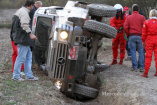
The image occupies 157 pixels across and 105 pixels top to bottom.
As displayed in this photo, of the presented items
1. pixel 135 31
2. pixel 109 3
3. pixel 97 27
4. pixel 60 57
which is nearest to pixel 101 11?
pixel 97 27

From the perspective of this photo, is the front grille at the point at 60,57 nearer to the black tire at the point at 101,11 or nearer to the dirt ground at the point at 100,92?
the dirt ground at the point at 100,92

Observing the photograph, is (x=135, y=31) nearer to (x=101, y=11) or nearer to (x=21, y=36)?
(x=101, y=11)

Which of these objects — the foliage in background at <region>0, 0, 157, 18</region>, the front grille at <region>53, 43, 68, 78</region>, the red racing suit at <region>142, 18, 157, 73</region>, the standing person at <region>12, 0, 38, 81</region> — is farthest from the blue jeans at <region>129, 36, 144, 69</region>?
the foliage in background at <region>0, 0, 157, 18</region>

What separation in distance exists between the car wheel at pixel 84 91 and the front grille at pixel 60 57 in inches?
18.5

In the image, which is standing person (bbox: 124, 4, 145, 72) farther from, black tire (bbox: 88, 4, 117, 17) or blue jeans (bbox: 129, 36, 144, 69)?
black tire (bbox: 88, 4, 117, 17)

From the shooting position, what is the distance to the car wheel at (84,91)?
670 cm

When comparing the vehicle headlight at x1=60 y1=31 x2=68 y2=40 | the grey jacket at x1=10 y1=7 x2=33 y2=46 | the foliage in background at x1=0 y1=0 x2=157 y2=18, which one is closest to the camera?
the vehicle headlight at x1=60 y1=31 x2=68 y2=40

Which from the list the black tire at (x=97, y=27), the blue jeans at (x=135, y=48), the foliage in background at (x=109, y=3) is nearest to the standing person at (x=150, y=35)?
the blue jeans at (x=135, y=48)

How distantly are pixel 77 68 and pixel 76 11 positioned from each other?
1.69m

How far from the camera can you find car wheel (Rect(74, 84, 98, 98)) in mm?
6703

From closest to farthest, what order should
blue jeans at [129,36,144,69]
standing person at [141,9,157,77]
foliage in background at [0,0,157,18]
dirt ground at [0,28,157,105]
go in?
dirt ground at [0,28,157,105] < standing person at [141,9,157,77] < blue jeans at [129,36,144,69] < foliage in background at [0,0,157,18]

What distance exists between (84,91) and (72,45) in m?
1.10

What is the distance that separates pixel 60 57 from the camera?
6.49 metres

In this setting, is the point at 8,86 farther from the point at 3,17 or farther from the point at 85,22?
the point at 3,17
